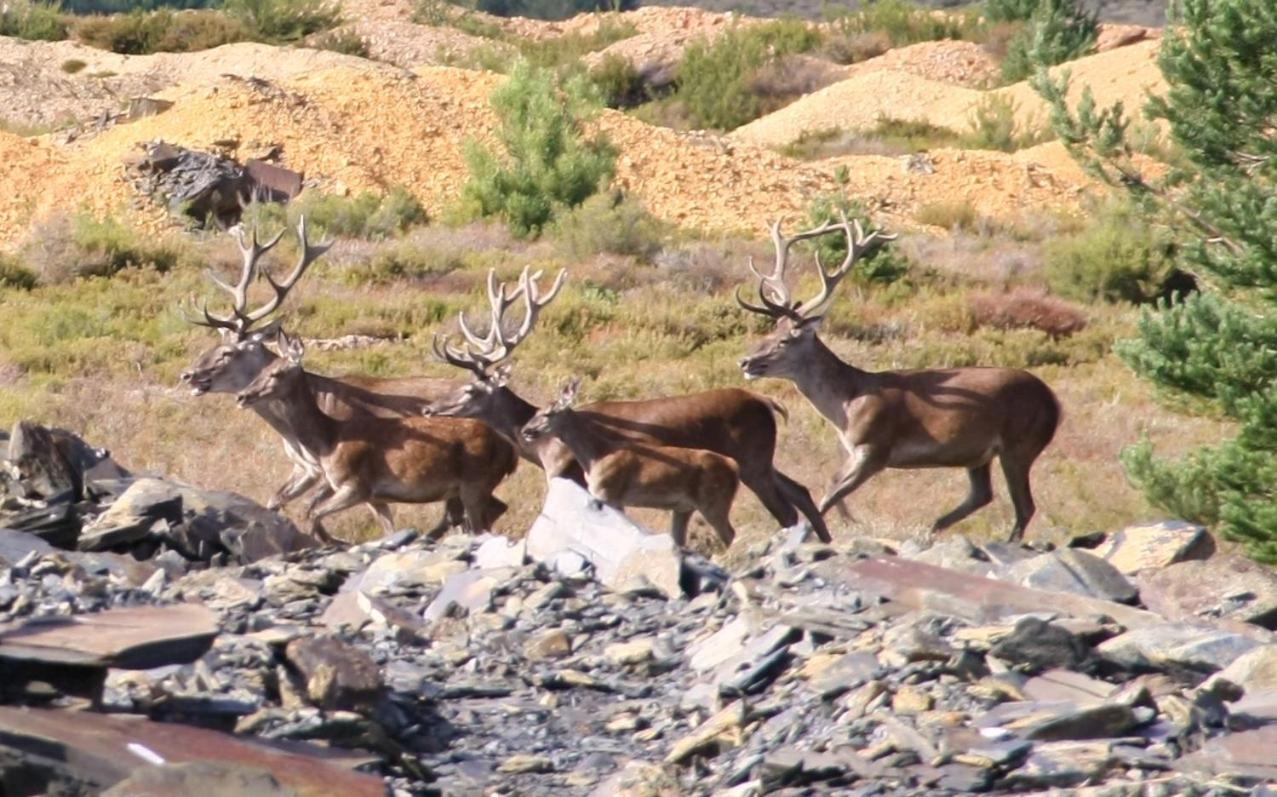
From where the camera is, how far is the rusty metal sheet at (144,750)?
7562 millimetres

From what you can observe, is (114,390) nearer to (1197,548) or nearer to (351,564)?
(351,564)

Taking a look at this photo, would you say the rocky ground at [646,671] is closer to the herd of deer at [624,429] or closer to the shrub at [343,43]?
the herd of deer at [624,429]

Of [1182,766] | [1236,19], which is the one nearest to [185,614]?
[1182,766]

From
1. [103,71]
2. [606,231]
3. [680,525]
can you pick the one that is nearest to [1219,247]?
[680,525]

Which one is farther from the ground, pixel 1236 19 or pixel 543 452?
pixel 1236 19

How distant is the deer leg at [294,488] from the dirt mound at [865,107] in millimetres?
28198

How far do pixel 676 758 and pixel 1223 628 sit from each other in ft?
9.07

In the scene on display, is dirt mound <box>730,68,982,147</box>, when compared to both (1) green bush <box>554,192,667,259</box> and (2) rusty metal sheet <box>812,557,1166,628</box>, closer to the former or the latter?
(1) green bush <box>554,192,667,259</box>

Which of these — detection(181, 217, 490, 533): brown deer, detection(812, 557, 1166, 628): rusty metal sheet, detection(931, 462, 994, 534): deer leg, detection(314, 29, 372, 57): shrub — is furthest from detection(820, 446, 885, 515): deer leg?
detection(314, 29, 372, 57): shrub

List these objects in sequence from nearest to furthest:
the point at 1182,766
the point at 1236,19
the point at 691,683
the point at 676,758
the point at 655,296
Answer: the point at 1182,766, the point at 676,758, the point at 691,683, the point at 1236,19, the point at 655,296

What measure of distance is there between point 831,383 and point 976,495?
52.6 inches

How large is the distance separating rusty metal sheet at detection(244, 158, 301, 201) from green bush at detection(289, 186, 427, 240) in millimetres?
461

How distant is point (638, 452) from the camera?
14.3m

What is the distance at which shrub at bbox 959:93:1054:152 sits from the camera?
41.0 meters
